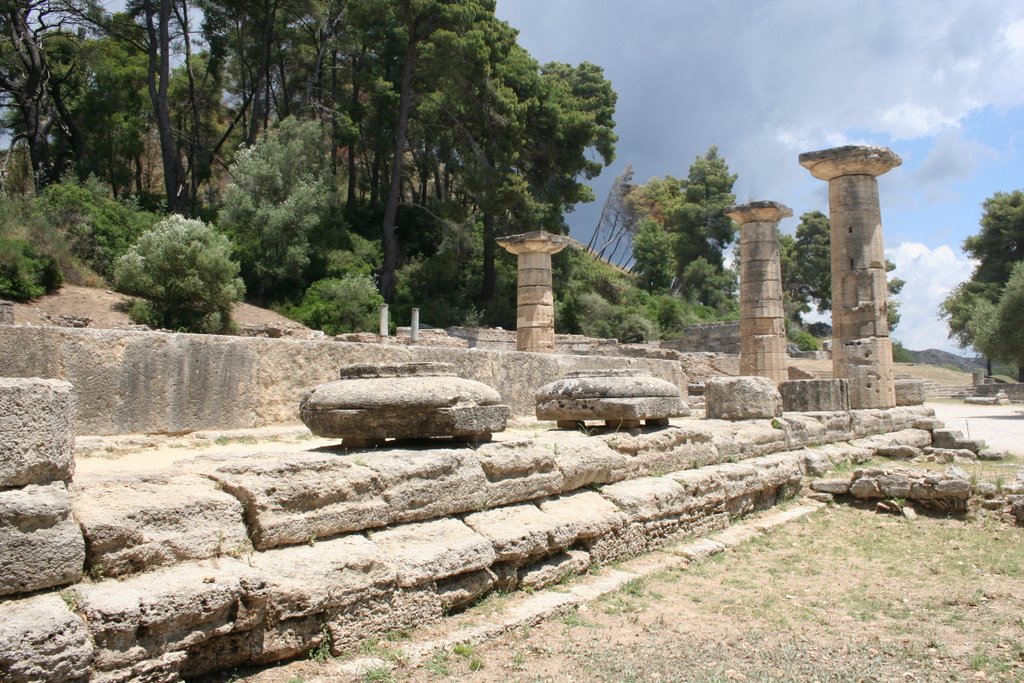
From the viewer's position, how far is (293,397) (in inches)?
236

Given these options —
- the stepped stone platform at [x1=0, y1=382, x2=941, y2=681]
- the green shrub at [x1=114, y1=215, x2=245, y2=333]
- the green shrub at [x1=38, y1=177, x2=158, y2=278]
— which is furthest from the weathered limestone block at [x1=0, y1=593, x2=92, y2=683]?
the green shrub at [x1=38, y1=177, x2=158, y2=278]

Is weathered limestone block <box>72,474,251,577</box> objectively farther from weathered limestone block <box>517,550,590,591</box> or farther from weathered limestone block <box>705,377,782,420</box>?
weathered limestone block <box>705,377,782,420</box>

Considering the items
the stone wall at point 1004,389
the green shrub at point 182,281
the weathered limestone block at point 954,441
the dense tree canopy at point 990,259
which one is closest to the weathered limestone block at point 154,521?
the weathered limestone block at point 954,441

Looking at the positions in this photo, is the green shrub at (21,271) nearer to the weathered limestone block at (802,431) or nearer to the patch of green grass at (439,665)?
the weathered limestone block at (802,431)

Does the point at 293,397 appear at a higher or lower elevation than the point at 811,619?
higher

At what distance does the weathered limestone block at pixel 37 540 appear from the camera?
292 centimetres

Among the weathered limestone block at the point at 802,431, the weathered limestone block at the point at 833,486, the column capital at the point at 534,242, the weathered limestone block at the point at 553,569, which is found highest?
the column capital at the point at 534,242

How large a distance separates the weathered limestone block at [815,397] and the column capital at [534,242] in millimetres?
6125

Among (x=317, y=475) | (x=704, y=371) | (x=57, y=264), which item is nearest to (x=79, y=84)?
(x=57, y=264)

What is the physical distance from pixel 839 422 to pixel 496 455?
755 centimetres

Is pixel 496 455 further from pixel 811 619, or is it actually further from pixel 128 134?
pixel 128 134

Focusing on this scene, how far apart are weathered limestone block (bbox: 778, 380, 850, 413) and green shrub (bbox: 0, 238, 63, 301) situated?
17.3m

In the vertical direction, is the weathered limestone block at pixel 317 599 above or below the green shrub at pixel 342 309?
below

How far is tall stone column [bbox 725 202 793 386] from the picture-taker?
1597cm
